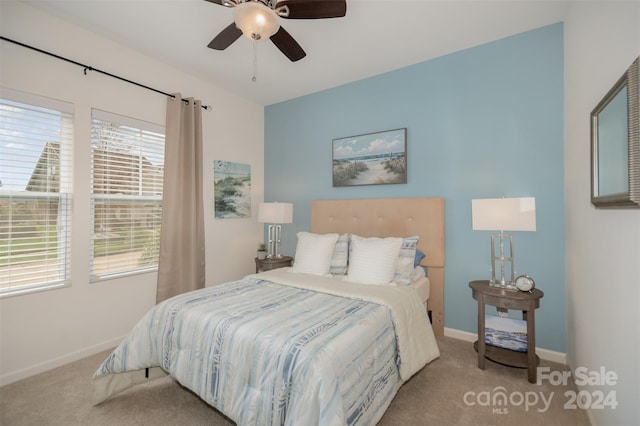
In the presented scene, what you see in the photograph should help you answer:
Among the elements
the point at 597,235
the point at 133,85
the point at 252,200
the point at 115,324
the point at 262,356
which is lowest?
the point at 115,324

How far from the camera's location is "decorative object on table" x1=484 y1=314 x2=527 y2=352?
2.27 m

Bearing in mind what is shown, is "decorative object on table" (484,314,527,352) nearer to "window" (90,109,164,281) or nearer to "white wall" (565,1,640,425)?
"white wall" (565,1,640,425)

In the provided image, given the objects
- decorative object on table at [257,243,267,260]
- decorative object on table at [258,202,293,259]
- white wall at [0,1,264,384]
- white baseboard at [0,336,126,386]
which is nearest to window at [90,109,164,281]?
white wall at [0,1,264,384]

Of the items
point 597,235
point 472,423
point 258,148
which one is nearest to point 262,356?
point 472,423

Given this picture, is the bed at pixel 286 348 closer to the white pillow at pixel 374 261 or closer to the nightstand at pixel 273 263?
the white pillow at pixel 374 261

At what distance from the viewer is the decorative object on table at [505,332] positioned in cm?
227

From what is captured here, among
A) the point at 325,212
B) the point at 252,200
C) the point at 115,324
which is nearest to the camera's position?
the point at 115,324

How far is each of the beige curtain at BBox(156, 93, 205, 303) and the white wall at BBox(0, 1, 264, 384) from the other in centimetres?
19

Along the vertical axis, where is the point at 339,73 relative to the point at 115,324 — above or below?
above

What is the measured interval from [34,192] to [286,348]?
247 centimetres

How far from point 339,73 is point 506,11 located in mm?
1659

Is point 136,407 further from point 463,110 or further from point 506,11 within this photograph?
point 506,11

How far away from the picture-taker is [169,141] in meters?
3.06

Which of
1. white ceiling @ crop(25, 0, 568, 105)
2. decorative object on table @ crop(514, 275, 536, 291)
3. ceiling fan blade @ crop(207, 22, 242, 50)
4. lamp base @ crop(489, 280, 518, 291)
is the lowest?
lamp base @ crop(489, 280, 518, 291)
